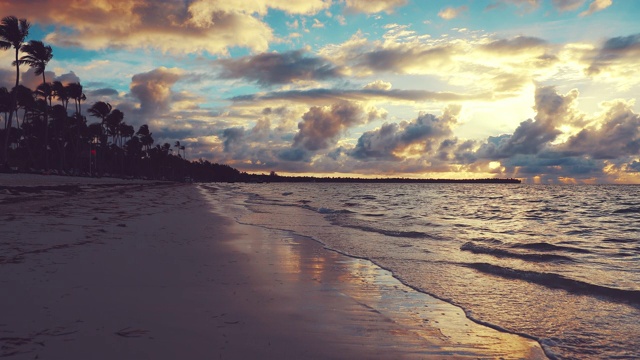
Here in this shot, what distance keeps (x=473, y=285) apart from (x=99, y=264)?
21.8 ft

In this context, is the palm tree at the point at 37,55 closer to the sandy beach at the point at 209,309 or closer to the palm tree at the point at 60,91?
the palm tree at the point at 60,91

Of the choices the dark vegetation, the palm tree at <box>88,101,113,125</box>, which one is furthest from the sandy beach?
the palm tree at <box>88,101,113,125</box>

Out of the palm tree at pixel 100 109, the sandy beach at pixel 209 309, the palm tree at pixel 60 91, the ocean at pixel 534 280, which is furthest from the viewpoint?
the palm tree at pixel 100 109

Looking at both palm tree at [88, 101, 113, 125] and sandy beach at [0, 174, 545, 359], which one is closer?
sandy beach at [0, 174, 545, 359]

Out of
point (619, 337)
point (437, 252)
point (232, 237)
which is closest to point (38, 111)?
point (232, 237)

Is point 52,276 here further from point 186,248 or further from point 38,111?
point 38,111

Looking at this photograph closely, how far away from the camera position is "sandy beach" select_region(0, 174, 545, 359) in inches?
153

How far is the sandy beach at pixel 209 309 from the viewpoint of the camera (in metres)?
3.88

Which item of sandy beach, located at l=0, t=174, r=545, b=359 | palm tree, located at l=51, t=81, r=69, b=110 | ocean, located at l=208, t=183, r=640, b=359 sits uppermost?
palm tree, located at l=51, t=81, r=69, b=110

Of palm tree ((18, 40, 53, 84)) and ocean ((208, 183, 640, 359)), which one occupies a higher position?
palm tree ((18, 40, 53, 84))

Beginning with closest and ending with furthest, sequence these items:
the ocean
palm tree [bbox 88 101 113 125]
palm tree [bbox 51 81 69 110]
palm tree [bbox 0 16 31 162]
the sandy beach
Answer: the sandy beach < the ocean < palm tree [bbox 0 16 31 162] < palm tree [bbox 51 81 69 110] < palm tree [bbox 88 101 113 125]

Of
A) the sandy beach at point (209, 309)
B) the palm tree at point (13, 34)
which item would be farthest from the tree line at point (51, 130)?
the sandy beach at point (209, 309)

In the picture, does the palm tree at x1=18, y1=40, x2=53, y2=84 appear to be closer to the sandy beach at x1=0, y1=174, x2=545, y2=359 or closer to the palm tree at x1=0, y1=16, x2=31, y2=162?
the palm tree at x1=0, y1=16, x2=31, y2=162

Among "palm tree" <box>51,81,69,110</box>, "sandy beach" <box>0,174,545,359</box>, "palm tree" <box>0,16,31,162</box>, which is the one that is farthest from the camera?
"palm tree" <box>51,81,69,110</box>
